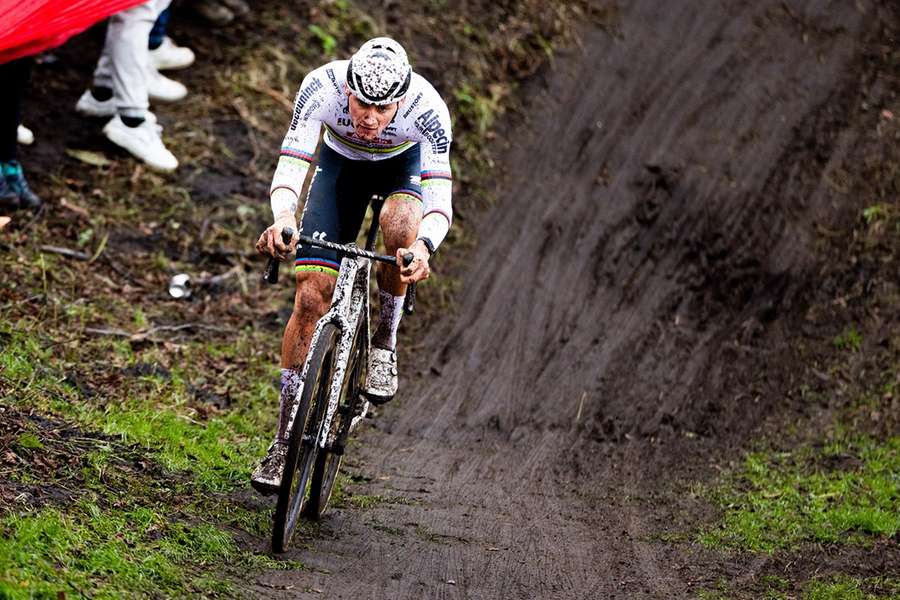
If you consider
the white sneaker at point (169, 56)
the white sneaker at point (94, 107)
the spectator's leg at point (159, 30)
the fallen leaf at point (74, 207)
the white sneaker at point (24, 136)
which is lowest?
the fallen leaf at point (74, 207)

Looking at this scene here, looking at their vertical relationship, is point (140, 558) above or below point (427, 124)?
below

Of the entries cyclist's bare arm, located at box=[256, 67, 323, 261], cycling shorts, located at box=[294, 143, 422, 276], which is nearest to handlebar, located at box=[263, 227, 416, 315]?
cyclist's bare arm, located at box=[256, 67, 323, 261]

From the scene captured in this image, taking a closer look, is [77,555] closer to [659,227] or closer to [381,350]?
[381,350]

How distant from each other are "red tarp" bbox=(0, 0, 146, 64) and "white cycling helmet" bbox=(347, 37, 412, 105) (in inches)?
139

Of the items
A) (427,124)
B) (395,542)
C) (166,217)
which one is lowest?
(166,217)

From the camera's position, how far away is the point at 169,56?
463 inches

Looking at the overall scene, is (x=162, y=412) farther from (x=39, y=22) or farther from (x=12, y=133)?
(x=39, y=22)

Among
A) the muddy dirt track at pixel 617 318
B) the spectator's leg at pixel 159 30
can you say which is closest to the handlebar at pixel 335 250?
the muddy dirt track at pixel 617 318

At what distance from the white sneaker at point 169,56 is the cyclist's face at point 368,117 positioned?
650 cm

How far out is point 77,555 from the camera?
500 centimetres

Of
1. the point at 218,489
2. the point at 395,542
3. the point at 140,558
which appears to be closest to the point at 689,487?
the point at 395,542

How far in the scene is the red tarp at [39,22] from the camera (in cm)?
793

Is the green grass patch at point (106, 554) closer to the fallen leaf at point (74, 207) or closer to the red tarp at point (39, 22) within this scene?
the red tarp at point (39, 22)

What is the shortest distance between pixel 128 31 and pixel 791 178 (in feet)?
24.1
